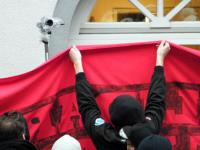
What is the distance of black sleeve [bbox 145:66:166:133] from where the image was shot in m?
4.26

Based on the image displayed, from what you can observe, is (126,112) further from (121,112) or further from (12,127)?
(12,127)

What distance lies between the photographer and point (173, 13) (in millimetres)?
6711

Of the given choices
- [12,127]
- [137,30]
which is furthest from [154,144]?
[137,30]

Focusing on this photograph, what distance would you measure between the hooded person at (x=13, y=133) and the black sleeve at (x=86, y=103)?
0.53 m

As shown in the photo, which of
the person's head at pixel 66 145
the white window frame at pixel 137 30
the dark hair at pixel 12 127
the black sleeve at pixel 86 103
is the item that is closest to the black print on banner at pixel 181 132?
the black sleeve at pixel 86 103

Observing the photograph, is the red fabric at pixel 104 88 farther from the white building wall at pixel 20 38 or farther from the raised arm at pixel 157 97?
the white building wall at pixel 20 38

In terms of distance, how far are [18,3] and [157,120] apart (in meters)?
2.73

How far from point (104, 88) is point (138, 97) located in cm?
29

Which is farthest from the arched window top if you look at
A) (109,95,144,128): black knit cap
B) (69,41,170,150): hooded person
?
(109,95,144,128): black knit cap

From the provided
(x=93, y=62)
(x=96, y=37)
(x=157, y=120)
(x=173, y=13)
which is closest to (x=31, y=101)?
(x=93, y=62)

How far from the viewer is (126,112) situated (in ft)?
12.6

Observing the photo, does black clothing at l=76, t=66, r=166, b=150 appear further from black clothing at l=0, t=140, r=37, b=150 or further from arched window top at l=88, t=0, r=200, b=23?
arched window top at l=88, t=0, r=200, b=23

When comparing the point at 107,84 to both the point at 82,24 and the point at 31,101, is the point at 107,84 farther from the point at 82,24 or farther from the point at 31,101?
the point at 82,24

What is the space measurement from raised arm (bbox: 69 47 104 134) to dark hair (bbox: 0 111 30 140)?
54 centimetres
